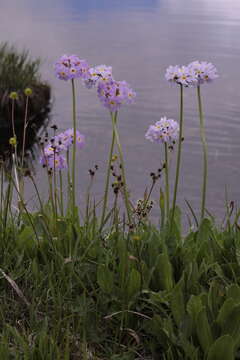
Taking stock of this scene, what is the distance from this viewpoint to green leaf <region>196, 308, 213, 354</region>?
3129 millimetres

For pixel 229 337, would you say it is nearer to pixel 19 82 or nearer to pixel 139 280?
pixel 139 280

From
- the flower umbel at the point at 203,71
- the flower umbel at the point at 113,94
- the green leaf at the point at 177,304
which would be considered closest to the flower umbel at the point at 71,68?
the flower umbel at the point at 113,94

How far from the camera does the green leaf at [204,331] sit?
3129 millimetres

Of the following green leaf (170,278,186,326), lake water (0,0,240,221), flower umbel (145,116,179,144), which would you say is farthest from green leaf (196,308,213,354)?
lake water (0,0,240,221)

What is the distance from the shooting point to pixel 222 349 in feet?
10.0

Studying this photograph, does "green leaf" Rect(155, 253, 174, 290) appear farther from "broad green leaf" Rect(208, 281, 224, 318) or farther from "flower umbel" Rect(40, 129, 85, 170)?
"flower umbel" Rect(40, 129, 85, 170)

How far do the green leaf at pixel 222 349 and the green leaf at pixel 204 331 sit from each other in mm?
80

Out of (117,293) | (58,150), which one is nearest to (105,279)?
(117,293)

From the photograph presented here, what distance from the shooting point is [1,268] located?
3.89 metres

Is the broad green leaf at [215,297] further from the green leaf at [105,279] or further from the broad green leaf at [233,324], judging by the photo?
the green leaf at [105,279]

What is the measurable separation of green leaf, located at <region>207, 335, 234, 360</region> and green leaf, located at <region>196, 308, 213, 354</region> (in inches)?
3.2

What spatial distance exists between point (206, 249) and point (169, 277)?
1.55 feet

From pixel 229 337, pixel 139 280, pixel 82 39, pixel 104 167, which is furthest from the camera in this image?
pixel 82 39

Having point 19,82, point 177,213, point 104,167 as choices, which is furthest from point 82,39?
point 177,213
